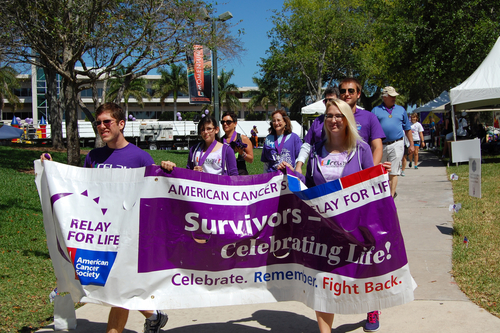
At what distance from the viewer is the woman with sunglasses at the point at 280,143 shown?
20.4ft

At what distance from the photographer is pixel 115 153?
3578mm

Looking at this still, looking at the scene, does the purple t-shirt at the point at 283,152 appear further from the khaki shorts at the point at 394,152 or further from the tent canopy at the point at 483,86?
the tent canopy at the point at 483,86

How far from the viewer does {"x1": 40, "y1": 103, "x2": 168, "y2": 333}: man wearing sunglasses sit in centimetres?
349

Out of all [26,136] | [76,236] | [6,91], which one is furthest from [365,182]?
[6,91]

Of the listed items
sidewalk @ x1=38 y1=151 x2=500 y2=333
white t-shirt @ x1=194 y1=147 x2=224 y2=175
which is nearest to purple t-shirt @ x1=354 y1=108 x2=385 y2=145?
white t-shirt @ x1=194 y1=147 x2=224 y2=175

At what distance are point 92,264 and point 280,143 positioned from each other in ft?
11.6

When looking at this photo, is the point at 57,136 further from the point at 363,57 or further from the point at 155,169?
the point at 363,57

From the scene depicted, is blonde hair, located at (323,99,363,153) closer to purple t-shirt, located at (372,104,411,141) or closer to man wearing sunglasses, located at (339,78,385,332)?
man wearing sunglasses, located at (339,78,385,332)

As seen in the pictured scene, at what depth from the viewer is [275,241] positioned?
337 centimetres

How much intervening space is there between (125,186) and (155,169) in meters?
0.25

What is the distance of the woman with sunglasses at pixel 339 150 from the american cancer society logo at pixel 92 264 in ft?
4.65

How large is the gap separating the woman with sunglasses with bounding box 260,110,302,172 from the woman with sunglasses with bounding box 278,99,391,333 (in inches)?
100

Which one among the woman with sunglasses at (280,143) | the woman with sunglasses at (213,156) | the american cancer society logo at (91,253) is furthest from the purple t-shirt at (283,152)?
the american cancer society logo at (91,253)

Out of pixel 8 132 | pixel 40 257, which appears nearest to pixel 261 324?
pixel 40 257
